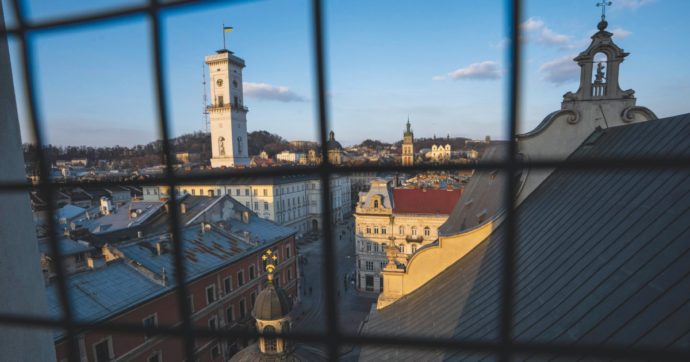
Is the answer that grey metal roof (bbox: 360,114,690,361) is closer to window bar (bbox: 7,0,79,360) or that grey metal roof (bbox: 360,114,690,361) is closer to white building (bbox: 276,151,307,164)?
white building (bbox: 276,151,307,164)

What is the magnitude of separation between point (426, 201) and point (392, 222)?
272 centimetres

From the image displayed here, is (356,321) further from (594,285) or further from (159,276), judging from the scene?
(594,285)

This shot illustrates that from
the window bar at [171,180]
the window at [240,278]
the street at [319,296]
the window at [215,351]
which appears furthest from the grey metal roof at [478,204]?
the window at [215,351]

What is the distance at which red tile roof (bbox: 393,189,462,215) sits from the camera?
2473 cm

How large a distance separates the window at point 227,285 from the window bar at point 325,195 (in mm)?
15880

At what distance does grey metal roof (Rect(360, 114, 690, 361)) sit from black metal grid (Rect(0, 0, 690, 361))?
114 centimetres

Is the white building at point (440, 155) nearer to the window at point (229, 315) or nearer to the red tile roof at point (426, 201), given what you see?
the window at point (229, 315)

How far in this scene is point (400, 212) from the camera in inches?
989

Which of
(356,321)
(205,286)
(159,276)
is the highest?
(159,276)

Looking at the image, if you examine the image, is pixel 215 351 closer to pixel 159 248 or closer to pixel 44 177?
pixel 159 248

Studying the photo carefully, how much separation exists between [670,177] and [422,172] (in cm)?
510

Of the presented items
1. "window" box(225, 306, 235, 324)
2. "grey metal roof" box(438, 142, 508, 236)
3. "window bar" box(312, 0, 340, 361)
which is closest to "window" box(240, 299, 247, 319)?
"window" box(225, 306, 235, 324)

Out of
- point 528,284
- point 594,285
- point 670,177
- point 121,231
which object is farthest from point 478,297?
point 121,231

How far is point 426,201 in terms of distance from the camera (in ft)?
82.2
